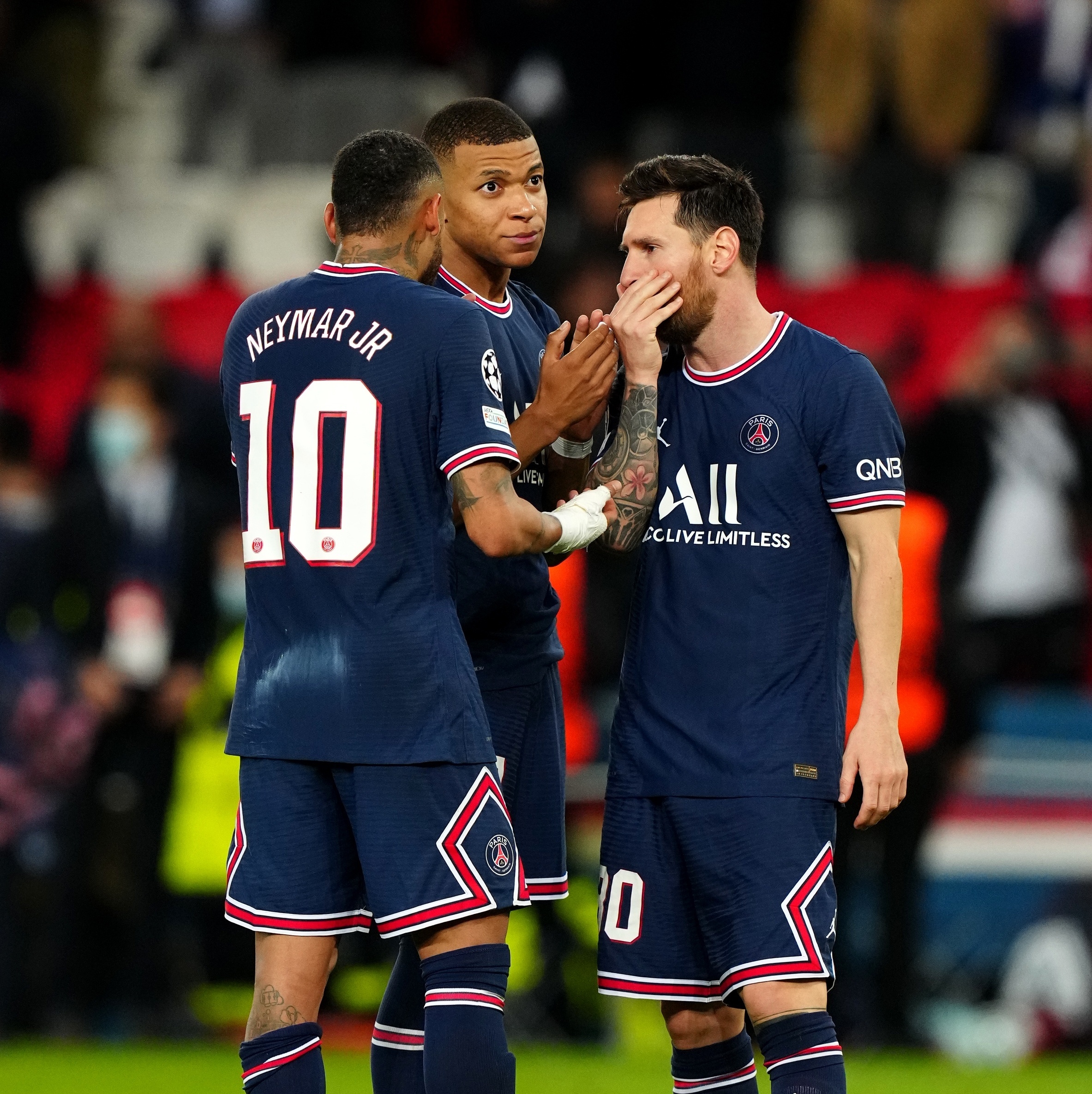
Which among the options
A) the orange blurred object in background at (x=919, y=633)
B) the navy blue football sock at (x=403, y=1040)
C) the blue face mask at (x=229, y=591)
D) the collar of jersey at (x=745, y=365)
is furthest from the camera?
the blue face mask at (x=229, y=591)

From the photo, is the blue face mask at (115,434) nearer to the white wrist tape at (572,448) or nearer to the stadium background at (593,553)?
the stadium background at (593,553)

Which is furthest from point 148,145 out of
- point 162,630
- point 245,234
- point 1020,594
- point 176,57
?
point 1020,594

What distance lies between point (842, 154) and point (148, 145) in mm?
5270

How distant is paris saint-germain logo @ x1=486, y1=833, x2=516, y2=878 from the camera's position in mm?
4289

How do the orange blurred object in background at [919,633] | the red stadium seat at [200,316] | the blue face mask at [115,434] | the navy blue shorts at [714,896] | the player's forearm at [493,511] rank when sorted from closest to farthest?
the player's forearm at [493,511] → the navy blue shorts at [714,896] → the orange blurred object in background at [919,633] → the blue face mask at [115,434] → the red stadium seat at [200,316]

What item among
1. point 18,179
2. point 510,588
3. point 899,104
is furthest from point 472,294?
point 18,179

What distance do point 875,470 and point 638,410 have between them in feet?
1.86

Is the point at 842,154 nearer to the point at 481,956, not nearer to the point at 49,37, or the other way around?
the point at 49,37

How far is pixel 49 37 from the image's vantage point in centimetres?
1380

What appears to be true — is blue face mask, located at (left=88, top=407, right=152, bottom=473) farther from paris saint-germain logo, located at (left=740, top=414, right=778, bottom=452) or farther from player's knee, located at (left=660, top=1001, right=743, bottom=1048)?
player's knee, located at (left=660, top=1001, right=743, bottom=1048)

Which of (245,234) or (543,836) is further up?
(245,234)

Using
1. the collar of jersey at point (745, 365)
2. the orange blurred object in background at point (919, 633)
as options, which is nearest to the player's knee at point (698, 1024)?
the collar of jersey at point (745, 365)

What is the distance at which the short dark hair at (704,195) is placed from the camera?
479 centimetres

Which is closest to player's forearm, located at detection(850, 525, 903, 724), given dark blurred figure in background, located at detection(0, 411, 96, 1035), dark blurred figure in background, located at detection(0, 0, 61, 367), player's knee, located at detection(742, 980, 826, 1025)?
player's knee, located at detection(742, 980, 826, 1025)
